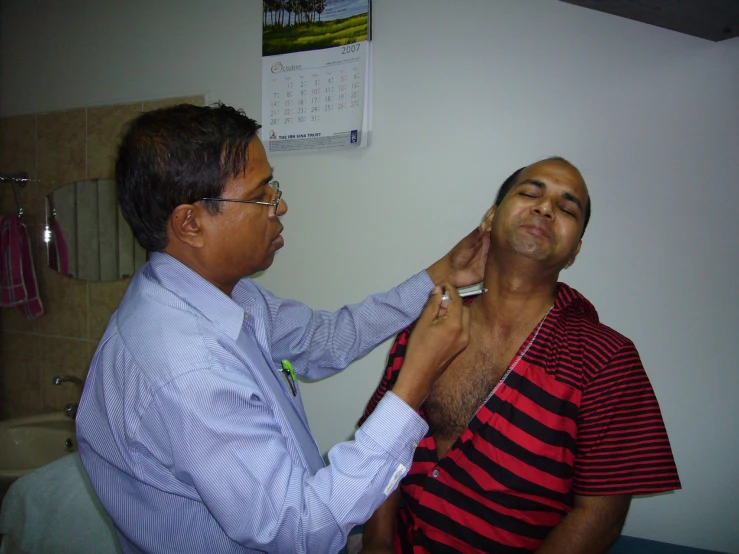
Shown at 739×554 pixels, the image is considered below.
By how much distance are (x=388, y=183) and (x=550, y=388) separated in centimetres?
107

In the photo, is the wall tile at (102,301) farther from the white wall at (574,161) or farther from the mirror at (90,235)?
the white wall at (574,161)

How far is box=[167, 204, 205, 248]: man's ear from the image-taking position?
3.18ft

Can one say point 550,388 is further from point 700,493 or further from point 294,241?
point 294,241

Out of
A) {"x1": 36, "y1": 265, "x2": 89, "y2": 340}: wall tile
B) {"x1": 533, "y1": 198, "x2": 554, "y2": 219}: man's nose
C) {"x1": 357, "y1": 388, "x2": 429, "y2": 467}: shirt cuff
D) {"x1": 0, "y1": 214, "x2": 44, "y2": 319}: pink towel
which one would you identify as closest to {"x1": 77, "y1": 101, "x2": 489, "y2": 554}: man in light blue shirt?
{"x1": 357, "y1": 388, "x2": 429, "y2": 467}: shirt cuff

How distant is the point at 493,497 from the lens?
110cm

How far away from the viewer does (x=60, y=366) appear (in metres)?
2.60

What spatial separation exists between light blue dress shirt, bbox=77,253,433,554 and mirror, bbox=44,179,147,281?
1.72 m

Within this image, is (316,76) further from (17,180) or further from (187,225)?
(17,180)

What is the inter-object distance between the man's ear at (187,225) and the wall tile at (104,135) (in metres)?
1.74

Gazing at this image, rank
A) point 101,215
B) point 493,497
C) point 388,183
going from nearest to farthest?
point 493,497, point 388,183, point 101,215

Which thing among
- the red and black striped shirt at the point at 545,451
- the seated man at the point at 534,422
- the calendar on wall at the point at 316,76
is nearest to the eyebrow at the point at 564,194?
the seated man at the point at 534,422

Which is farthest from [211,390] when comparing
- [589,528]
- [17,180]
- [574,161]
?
[17,180]

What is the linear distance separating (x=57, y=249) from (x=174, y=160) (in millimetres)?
2154

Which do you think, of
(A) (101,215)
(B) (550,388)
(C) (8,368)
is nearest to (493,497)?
(B) (550,388)
